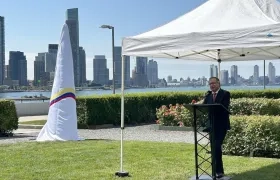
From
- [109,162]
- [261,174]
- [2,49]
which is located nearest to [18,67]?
[2,49]

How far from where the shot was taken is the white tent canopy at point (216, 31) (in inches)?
286

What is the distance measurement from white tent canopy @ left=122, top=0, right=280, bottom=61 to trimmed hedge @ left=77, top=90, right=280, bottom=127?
30.4ft

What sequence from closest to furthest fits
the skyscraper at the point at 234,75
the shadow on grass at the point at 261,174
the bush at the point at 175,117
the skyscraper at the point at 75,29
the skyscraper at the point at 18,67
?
the shadow on grass at the point at 261,174 → the bush at the point at 175,117 → the skyscraper at the point at 234,75 → the skyscraper at the point at 75,29 → the skyscraper at the point at 18,67

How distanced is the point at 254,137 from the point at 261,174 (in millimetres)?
2286

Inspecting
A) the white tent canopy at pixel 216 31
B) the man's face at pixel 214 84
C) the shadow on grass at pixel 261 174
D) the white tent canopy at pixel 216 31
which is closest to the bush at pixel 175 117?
the white tent canopy at pixel 216 31

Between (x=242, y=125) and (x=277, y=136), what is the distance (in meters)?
0.89

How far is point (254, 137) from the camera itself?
10867mm

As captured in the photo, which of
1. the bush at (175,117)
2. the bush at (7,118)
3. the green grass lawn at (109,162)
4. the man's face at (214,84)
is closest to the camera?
the man's face at (214,84)

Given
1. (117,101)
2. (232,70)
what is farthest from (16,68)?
(232,70)

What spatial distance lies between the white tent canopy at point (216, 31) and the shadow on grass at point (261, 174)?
2401mm

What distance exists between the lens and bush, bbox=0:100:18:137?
1752 cm

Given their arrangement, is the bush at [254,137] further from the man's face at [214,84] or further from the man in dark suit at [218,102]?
the man's face at [214,84]

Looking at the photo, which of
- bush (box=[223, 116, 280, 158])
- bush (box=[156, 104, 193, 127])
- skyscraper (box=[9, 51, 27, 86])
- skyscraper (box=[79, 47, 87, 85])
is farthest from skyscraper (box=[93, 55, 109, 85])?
bush (box=[223, 116, 280, 158])

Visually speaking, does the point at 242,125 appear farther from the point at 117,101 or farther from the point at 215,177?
the point at 117,101
